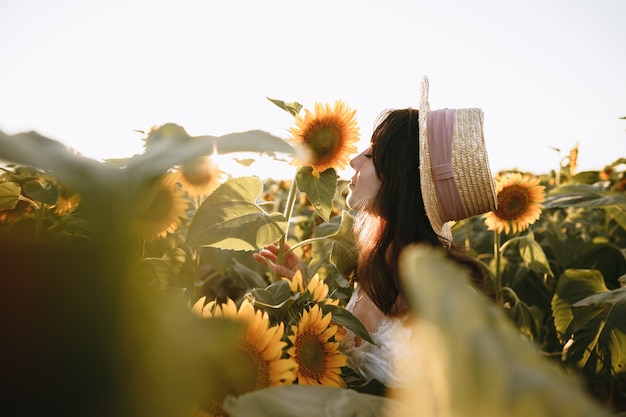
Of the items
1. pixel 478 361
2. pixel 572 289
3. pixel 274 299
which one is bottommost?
pixel 572 289

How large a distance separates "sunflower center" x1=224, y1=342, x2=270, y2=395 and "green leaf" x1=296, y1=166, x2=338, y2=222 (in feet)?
2.49

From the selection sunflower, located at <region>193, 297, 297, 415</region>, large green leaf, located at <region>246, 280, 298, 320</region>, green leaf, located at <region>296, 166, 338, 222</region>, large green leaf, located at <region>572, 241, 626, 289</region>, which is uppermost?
green leaf, located at <region>296, 166, 338, 222</region>

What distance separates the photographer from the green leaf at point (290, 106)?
4.80 feet

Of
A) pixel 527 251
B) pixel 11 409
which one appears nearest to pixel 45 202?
pixel 11 409

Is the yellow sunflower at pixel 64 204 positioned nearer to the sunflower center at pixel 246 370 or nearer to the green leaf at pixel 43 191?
the green leaf at pixel 43 191

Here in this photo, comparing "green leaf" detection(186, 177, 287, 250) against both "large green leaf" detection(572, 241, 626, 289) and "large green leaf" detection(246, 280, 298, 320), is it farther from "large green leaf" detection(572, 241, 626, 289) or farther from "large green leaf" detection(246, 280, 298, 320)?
"large green leaf" detection(572, 241, 626, 289)

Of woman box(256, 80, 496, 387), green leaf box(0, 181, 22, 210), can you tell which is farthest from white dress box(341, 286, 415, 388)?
green leaf box(0, 181, 22, 210)

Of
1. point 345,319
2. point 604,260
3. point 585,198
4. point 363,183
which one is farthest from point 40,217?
point 604,260

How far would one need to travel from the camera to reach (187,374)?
0.73 ft

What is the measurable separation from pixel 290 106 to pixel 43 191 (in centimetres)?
67

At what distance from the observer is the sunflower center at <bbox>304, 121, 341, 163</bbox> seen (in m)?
1.47

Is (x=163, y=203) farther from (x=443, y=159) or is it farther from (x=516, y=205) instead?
(x=516, y=205)

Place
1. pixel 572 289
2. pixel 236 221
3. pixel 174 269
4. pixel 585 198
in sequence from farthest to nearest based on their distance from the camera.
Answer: pixel 585 198
pixel 572 289
pixel 174 269
pixel 236 221

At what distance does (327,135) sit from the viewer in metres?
1.49
